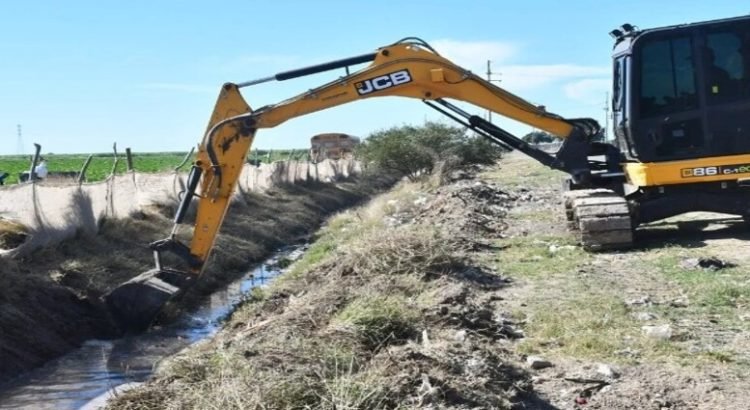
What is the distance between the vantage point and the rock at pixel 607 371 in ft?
20.2

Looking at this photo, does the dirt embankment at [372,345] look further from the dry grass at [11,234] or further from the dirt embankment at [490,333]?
the dry grass at [11,234]

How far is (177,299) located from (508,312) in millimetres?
6100

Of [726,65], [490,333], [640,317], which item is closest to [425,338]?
[490,333]

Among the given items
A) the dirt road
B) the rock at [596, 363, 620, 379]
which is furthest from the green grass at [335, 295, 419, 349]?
the rock at [596, 363, 620, 379]

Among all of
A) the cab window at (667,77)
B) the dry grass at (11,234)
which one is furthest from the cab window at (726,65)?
the dry grass at (11,234)

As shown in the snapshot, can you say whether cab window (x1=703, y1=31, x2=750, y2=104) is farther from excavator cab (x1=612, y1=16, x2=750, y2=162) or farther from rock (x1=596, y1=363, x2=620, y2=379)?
rock (x1=596, y1=363, x2=620, y2=379)

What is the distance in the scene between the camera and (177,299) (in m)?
12.7

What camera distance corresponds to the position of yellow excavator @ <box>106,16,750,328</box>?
11344mm

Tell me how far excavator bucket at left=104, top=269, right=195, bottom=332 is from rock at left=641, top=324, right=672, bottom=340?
21.6ft

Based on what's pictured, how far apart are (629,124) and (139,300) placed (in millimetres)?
7175

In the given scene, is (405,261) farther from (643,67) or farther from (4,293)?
(4,293)

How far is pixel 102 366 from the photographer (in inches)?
398

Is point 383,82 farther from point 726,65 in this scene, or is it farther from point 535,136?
point 535,136

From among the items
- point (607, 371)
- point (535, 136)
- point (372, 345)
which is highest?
point (535, 136)
